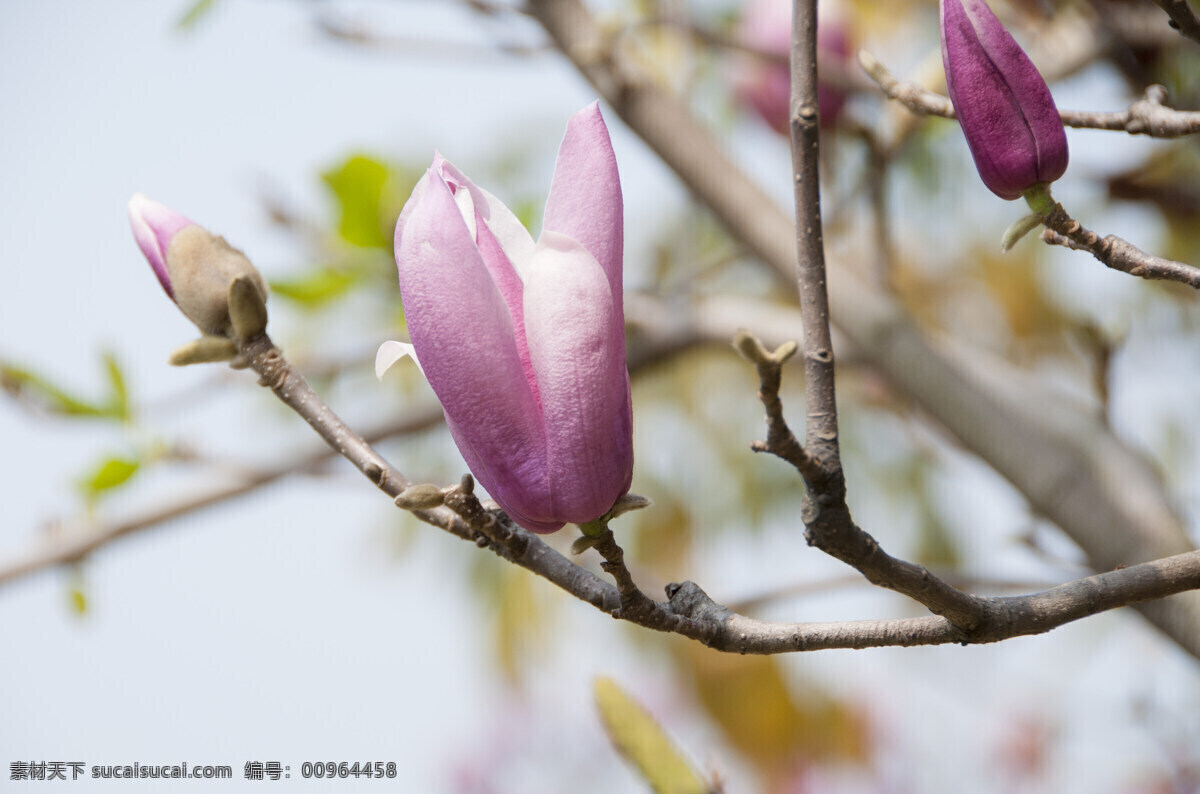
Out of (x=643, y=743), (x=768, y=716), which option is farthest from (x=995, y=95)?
(x=768, y=716)

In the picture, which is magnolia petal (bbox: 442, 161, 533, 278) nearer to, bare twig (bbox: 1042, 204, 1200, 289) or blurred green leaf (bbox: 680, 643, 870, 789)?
bare twig (bbox: 1042, 204, 1200, 289)

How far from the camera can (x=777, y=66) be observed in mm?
1457

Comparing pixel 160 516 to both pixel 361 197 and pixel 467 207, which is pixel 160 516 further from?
pixel 467 207

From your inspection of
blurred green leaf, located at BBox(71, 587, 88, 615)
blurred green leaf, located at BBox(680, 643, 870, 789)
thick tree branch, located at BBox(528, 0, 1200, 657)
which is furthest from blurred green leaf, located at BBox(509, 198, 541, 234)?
blurred green leaf, located at BBox(680, 643, 870, 789)

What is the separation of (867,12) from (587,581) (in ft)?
7.06

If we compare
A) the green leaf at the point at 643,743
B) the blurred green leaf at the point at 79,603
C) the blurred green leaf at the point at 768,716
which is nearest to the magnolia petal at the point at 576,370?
the green leaf at the point at 643,743

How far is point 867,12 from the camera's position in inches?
89.8

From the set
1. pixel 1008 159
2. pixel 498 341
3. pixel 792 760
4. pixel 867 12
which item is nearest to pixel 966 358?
pixel 1008 159

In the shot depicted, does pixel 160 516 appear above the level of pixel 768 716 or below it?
above

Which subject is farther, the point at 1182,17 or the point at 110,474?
the point at 110,474

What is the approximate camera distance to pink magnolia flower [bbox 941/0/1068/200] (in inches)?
17.5

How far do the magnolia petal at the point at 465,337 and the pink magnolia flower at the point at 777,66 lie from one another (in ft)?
3.80

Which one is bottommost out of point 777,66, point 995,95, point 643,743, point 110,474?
point 643,743

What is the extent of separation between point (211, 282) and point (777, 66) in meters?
1.16
